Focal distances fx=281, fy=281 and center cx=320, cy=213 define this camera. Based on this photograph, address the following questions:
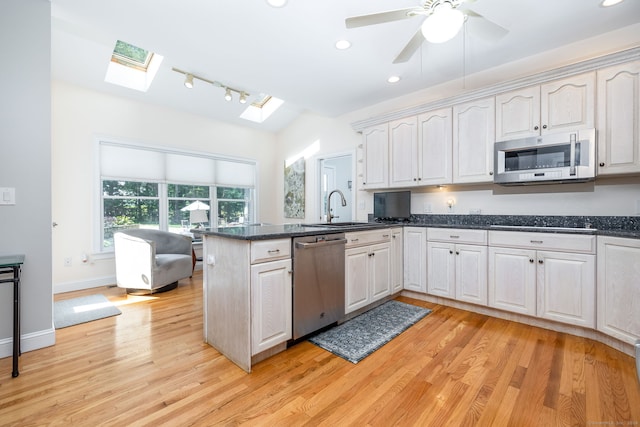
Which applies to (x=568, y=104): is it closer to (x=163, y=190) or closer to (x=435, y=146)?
(x=435, y=146)

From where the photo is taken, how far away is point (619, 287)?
2.13 meters

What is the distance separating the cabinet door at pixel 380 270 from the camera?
298 cm

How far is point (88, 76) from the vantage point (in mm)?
3717

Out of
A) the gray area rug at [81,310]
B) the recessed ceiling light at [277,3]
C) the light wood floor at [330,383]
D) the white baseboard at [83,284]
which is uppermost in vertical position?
the recessed ceiling light at [277,3]

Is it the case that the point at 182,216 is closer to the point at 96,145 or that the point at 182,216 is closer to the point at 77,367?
the point at 96,145

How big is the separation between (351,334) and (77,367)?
79.5 inches

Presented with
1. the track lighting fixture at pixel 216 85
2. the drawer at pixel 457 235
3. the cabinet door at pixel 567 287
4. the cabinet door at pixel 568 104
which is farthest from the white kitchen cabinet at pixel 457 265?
the track lighting fixture at pixel 216 85

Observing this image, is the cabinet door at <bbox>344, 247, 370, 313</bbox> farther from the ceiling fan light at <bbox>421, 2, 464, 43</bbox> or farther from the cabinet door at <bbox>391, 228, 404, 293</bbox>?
the ceiling fan light at <bbox>421, 2, 464, 43</bbox>

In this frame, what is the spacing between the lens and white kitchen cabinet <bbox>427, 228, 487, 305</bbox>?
286 centimetres

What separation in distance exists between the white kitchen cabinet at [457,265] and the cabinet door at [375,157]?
A: 1057 millimetres

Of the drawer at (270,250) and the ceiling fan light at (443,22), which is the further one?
the drawer at (270,250)

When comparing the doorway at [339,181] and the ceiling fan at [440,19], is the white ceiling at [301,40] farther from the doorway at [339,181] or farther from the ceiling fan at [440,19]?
the doorway at [339,181]

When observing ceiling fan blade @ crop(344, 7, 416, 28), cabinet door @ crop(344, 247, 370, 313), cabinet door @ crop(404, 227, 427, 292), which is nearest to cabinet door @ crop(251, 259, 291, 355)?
cabinet door @ crop(344, 247, 370, 313)

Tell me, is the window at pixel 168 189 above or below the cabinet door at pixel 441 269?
above
